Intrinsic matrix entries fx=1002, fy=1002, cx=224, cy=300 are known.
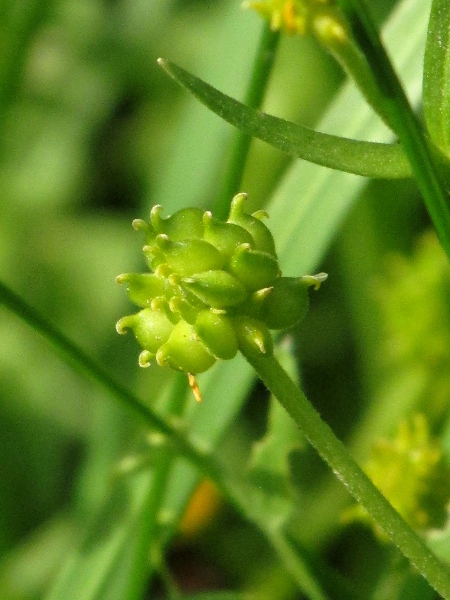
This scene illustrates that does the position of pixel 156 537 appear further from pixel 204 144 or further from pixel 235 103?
pixel 204 144

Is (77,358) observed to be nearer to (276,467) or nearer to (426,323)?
(276,467)

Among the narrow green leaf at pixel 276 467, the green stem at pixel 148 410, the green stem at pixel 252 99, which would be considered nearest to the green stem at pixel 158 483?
the green stem at pixel 148 410

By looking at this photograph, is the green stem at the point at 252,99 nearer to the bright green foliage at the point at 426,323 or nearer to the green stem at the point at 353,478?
the green stem at the point at 353,478

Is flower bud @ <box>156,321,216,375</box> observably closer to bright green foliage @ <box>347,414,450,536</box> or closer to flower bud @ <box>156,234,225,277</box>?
flower bud @ <box>156,234,225,277</box>

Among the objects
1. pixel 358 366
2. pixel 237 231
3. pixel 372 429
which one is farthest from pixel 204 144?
pixel 237 231

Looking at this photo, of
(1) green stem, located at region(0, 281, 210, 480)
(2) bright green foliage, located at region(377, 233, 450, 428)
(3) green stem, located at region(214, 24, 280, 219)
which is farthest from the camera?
(2) bright green foliage, located at region(377, 233, 450, 428)

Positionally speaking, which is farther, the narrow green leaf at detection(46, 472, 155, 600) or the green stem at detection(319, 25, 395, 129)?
the narrow green leaf at detection(46, 472, 155, 600)

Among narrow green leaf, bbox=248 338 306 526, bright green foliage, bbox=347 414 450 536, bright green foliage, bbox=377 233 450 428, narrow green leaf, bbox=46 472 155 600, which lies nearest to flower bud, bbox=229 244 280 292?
narrow green leaf, bbox=248 338 306 526

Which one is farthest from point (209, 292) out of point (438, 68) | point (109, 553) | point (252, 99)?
point (109, 553)
